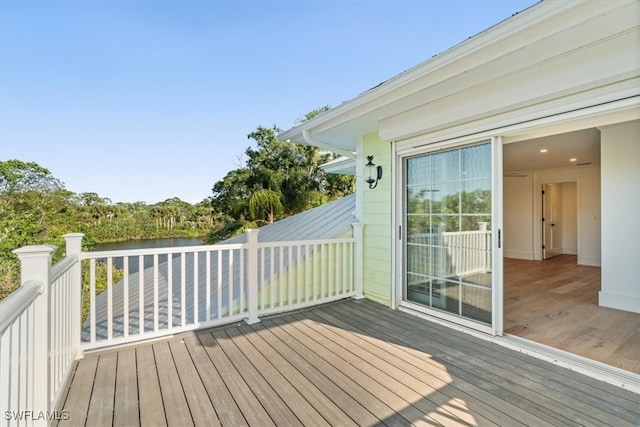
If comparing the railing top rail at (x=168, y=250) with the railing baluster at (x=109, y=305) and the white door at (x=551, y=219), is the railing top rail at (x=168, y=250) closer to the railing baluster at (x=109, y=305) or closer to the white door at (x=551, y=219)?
the railing baluster at (x=109, y=305)

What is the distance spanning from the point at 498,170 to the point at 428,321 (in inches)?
73.0

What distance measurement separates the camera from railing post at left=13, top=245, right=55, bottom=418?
144 centimetres

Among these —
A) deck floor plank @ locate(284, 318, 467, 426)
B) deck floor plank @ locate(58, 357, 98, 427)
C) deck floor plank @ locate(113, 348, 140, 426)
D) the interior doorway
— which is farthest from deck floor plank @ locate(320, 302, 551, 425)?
the interior doorway

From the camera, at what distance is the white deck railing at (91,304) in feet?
3.91

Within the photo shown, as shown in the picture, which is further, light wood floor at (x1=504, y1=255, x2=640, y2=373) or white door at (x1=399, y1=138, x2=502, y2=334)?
white door at (x1=399, y1=138, x2=502, y2=334)

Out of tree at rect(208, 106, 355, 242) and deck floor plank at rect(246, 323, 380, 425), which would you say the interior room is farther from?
tree at rect(208, 106, 355, 242)

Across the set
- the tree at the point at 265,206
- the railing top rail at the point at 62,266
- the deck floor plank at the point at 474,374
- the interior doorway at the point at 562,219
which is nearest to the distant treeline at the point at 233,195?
the tree at the point at 265,206

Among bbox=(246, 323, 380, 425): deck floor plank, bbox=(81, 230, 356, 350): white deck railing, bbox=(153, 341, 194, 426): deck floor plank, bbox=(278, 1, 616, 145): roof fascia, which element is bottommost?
bbox=(246, 323, 380, 425): deck floor plank

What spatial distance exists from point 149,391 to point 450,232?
123 inches

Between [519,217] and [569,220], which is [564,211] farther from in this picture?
Result: [519,217]

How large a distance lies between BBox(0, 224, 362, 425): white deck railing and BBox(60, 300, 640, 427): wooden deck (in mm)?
221

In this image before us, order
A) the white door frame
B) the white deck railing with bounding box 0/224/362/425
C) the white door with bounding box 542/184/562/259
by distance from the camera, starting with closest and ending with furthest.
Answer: the white deck railing with bounding box 0/224/362/425
the white door frame
the white door with bounding box 542/184/562/259

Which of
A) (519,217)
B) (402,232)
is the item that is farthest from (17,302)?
(519,217)

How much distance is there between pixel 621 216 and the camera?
3666 millimetres
